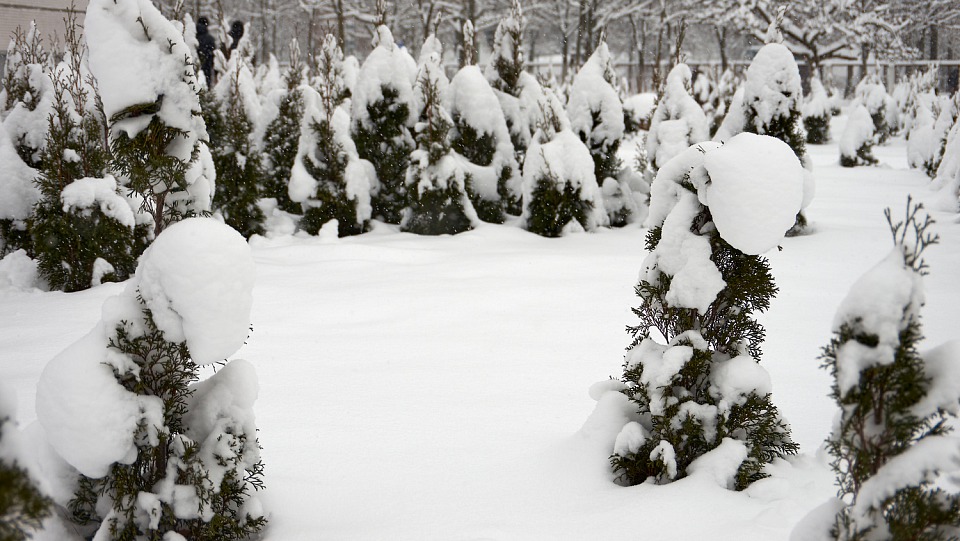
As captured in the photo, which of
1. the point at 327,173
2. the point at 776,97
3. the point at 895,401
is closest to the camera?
the point at 895,401

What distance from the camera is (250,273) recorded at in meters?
2.88

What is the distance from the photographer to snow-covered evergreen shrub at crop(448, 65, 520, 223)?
10.2 metres

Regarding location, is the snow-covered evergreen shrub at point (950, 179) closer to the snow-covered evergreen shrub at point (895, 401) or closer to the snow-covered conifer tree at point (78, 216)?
the snow-covered evergreen shrub at point (895, 401)

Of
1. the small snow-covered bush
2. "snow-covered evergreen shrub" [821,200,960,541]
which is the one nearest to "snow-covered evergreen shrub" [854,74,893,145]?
the small snow-covered bush

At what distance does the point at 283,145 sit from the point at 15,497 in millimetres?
9439

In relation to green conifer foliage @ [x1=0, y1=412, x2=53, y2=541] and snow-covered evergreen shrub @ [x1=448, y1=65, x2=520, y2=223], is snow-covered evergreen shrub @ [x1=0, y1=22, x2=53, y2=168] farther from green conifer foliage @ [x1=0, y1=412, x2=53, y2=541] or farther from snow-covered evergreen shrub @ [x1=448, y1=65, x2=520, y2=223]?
green conifer foliage @ [x1=0, y1=412, x2=53, y2=541]

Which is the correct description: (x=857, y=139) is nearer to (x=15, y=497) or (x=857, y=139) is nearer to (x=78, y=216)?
(x=78, y=216)

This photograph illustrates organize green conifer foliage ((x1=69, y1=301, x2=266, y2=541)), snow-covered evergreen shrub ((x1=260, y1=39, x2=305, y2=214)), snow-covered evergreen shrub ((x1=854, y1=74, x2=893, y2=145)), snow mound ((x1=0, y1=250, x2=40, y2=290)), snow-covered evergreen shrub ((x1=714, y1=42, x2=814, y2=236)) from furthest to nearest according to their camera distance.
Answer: snow-covered evergreen shrub ((x1=854, y1=74, x2=893, y2=145))
snow-covered evergreen shrub ((x1=260, y1=39, x2=305, y2=214))
snow-covered evergreen shrub ((x1=714, y1=42, x2=814, y2=236))
snow mound ((x1=0, y1=250, x2=40, y2=290))
green conifer foliage ((x1=69, y1=301, x2=266, y2=541))

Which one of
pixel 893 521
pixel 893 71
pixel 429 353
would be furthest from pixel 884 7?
pixel 893 521

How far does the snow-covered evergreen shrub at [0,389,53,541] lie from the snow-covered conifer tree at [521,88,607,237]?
26.6ft

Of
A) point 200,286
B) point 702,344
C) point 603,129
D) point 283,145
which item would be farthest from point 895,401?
point 283,145

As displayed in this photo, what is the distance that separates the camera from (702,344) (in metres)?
3.40

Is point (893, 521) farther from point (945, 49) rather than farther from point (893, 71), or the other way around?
point (945, 49)

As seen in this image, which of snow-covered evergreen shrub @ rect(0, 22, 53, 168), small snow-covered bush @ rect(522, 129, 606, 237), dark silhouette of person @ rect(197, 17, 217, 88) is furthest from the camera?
dark silhouette of person @ rect(197, 17, 217, 88)
